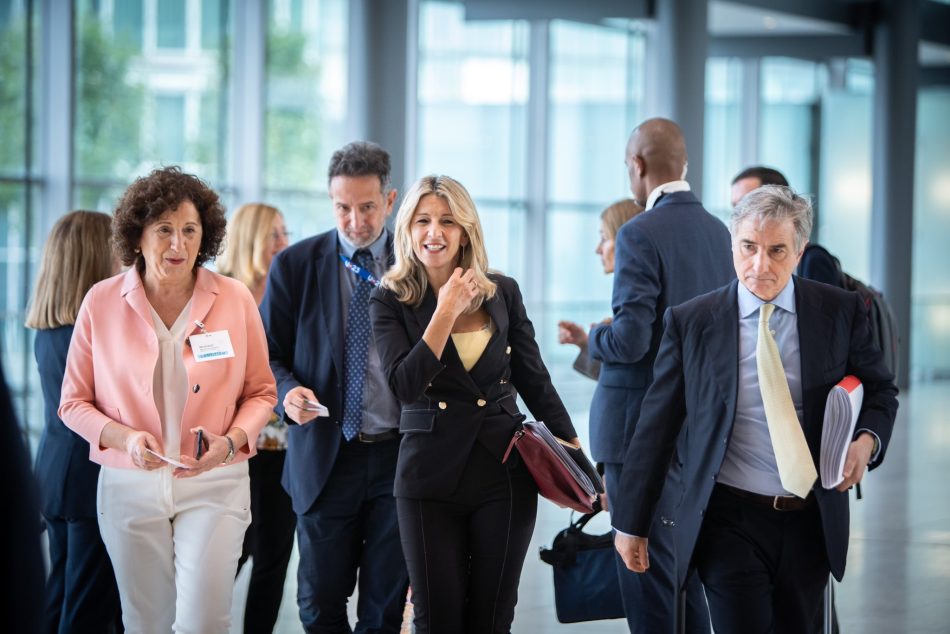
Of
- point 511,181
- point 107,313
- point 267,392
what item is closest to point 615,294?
point 267,392

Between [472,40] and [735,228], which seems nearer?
[735,228]

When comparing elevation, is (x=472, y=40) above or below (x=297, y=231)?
above

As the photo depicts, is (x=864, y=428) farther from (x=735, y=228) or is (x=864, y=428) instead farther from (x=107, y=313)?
(x=107, y=313)

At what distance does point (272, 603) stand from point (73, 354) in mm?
1453

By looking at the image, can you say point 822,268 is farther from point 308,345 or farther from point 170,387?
point 170,387

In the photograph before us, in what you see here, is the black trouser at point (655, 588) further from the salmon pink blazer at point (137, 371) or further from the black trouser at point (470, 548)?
the salmon pink blazer at point (137, 371)

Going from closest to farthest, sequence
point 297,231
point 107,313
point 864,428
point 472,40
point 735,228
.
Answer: point 864,428 < point 735,228 < point 107,313 < point 297,231 < point 472,40

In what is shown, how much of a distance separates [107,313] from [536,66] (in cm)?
1345

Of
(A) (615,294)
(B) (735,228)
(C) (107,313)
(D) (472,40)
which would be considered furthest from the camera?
(D) (472,40)

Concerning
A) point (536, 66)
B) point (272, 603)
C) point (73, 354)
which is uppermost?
point (536, 66)

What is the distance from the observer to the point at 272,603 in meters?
4.37

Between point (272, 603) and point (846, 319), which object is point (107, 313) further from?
point (846, 319)

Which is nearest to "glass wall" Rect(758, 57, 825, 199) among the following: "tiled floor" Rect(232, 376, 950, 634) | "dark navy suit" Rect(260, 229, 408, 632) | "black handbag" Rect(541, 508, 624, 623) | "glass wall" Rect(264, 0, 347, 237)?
"glass wall" Rect(264, 0, 347, 237)

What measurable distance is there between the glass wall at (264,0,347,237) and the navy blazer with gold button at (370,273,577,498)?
9503mm
